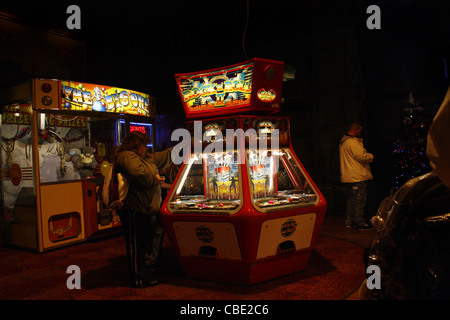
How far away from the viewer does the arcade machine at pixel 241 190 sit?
10.7 ft

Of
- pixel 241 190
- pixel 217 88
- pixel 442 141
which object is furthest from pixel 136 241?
pixel 442 141

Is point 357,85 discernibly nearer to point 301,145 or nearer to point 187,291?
point 301,145

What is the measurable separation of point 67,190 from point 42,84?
1720 millimetres

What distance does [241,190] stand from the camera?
3.31m

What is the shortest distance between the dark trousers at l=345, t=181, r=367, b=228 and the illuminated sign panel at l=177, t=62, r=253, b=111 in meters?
3.01

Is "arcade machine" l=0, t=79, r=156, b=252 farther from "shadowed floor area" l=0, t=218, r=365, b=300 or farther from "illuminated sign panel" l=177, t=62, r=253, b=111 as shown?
"illuminated sign panel" l=177, t=62, r=253, b=111

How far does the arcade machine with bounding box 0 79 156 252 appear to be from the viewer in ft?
16.6

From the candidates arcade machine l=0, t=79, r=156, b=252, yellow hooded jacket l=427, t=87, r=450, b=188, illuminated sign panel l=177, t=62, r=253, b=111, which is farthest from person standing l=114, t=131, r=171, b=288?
yellow hooded jacket l=427, t=87, r=450, b=188

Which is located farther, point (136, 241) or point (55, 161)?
point (55, 161)

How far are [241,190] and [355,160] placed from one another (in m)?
3.12

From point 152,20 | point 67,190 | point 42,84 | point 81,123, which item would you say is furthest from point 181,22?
point 67,190

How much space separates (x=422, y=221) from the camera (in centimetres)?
143

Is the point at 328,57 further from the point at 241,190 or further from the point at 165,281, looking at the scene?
the point at 165,281
